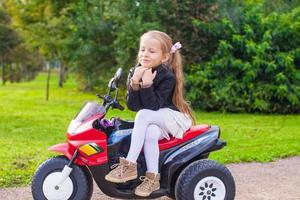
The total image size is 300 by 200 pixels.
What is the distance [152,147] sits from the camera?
485 centimetres

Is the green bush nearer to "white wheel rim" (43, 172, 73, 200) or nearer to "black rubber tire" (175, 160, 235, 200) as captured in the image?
"black rubber tire" (175, 160, 235, 200)

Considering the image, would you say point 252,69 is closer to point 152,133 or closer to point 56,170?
point 152,133

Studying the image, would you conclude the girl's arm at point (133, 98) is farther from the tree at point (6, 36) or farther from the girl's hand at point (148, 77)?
the tree at point (6, 36)

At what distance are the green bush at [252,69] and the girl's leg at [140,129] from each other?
30.9ft

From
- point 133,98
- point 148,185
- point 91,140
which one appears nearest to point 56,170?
point 91,140

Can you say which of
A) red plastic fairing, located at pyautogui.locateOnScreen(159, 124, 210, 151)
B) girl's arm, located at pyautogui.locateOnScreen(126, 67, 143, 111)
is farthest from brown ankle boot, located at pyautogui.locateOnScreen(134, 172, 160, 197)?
girl's arm, located at pyautogui.locateOnScreen(126, 67, 143, 111)

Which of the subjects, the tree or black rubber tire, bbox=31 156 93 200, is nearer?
black rubber tire, bbox=31 156 93 200

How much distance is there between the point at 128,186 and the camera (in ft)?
16.3

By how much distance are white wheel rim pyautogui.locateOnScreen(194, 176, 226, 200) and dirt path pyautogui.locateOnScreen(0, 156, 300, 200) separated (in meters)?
0.69

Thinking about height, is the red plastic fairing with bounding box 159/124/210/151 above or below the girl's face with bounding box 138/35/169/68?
below

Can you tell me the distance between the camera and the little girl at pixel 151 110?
4777 mm

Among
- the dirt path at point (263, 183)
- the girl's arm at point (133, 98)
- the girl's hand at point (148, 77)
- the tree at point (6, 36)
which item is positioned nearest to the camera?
the girl's hand at point (148, 77)

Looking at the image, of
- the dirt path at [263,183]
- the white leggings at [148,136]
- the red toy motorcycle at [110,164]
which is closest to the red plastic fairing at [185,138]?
the red toy motorcycle at [110,164]

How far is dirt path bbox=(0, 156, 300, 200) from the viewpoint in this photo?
5691mm
